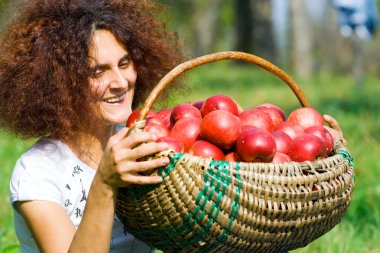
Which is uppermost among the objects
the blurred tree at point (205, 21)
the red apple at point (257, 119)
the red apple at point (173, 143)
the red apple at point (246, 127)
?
the red apple at point (173, 143)

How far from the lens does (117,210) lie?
2396 mm

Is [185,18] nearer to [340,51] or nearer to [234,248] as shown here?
[340,51]

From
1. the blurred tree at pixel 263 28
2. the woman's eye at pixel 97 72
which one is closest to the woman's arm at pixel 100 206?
the woman's eye at pixel 97 72

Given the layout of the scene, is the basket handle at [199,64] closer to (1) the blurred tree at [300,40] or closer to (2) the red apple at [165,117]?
(2) the red apple at [165,117]

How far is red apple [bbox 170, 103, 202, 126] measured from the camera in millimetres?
2441

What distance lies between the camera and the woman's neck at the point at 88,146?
2.81m

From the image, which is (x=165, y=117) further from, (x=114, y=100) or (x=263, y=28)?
(x=263, y=28)

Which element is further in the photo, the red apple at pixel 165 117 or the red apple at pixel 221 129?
the red apple at pixel 165 117

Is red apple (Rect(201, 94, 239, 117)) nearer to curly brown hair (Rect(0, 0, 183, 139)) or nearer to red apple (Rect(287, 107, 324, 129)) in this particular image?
red apple (Rect(287, 107, 324, 129))

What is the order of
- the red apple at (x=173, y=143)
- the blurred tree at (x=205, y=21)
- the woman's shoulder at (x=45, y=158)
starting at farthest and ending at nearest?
the blurred tree at (x=205, y=21), the woman's shoulder at (x=45, y=158), the red apple at (x=173, y=143)

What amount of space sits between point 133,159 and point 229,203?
0.31 metres

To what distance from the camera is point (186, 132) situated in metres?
2.34

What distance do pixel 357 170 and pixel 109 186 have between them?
9.99 feet

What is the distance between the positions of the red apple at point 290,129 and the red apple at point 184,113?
0.28 m
